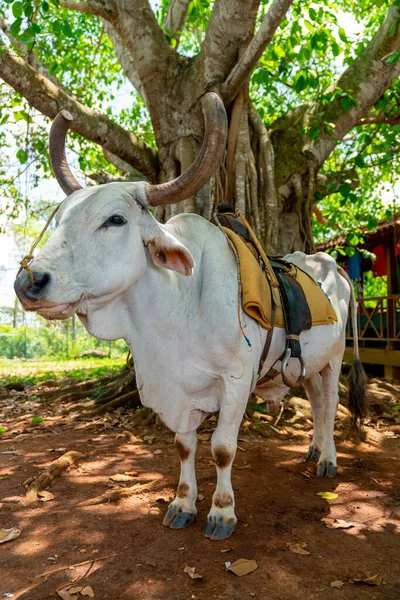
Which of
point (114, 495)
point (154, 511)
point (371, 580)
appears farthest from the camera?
point (114, 495)

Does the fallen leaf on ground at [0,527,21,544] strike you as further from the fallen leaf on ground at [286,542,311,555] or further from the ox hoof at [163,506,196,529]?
the fallen leaf on ground at [286,542,311,555]

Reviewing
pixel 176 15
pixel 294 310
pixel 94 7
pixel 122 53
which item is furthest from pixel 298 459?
pixel 176 15

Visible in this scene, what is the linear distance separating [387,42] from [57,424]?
6050mm

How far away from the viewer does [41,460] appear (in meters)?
4.36

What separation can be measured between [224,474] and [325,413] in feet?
5.14

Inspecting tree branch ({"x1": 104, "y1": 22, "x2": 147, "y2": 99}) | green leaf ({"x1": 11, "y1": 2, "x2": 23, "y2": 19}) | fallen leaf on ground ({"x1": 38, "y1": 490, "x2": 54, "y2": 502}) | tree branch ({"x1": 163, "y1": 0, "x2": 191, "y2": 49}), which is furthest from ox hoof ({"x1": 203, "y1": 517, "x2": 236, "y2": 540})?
tree branch ({"x1": 163, "y1": 0, "x2": 191, "y2": 49})

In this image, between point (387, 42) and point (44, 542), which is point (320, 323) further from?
point (387, 42)

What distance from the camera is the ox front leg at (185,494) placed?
2951 mm

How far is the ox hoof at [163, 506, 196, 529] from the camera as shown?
9.57 feet

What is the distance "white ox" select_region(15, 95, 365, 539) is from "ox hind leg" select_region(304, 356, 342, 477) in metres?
1.06

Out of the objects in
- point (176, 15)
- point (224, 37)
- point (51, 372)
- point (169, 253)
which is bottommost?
point (51, 372)

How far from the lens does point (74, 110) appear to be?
549cm

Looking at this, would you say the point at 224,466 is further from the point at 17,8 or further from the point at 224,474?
the point at 17,8

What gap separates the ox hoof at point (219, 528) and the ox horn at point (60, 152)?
206 centimetres
